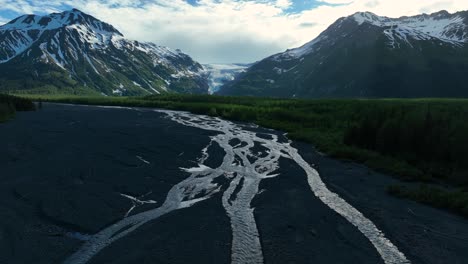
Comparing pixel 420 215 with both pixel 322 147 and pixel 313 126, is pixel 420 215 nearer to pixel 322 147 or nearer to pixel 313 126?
pixel 322 147

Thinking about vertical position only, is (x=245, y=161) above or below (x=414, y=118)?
below

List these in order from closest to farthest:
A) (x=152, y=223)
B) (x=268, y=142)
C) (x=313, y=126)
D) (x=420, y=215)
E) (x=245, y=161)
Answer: (x=152, y=223) < (x=420, y=215) < (x=245, y=161) < (x=268, y=142) < (x=313, y=126)

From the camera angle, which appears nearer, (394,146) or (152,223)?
(152,223)

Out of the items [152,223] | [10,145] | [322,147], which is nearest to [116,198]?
[152,223]

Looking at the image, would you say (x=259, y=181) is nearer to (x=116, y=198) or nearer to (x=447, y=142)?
(x=116, y=198)

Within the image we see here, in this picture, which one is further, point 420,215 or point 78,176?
point 78,176

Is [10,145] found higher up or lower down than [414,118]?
lower down

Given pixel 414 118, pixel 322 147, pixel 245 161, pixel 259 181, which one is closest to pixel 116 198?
pixel 259 181

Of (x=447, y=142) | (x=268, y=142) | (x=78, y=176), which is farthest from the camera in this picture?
(x=268, y=142)

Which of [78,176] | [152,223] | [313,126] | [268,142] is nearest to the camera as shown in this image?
[152,223]
